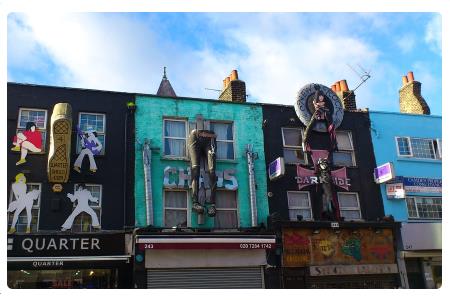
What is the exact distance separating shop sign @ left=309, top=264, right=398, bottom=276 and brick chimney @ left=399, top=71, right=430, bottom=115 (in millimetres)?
8303

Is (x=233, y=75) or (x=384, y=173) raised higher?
(x=233, y=75)

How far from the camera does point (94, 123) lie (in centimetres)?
1778

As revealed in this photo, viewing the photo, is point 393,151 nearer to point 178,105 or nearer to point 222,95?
point 222,95

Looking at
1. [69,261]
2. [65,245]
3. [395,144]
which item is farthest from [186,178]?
[395,144]

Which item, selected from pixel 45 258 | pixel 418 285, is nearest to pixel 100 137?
pixel 45 258

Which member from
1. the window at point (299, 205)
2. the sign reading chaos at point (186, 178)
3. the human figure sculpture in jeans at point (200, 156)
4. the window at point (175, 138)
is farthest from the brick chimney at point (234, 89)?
the window at point (299, 205)

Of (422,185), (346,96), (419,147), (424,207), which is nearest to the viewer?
(424,207)

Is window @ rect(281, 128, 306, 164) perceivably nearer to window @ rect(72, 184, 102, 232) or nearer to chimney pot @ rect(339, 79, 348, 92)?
chimney pot @ rect(339, 79, 348, 92)

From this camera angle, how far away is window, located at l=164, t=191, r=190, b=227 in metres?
17.4

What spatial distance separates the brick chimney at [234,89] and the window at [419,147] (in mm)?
6915

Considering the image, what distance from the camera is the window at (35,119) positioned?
16984 millimetres

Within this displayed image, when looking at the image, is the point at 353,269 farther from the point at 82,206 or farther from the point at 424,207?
the point at 82,206

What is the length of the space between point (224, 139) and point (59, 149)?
6.15 m

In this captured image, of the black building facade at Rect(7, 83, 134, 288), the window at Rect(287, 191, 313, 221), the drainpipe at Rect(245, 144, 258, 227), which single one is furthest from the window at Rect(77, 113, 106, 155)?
the window at Rect(287, 191, 313, 221)
